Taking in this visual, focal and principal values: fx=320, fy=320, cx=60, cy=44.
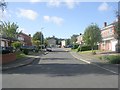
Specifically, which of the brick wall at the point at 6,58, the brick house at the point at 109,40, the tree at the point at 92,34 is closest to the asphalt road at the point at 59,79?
the brick wall at the point at 6,58

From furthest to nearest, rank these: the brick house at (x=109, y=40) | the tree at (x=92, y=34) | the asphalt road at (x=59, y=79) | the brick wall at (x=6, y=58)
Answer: the brick house at (x=109, y=40) → the tree at (x=92, y=34) → the brick wall at (x=6, y=58) → the asphalt road at (x=59, y=79)

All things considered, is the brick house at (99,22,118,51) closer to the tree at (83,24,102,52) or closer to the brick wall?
the tree at (83,24,102,52)

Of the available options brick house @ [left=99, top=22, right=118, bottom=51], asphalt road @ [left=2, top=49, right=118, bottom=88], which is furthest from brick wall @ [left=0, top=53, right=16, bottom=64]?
brick house @ [left=99, top=22, right=118, bottom=51]

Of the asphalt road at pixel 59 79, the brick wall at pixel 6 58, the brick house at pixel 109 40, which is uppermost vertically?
the brick house at pixel 109 40

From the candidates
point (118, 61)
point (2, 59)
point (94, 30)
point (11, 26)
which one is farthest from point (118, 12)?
point (11, 26)

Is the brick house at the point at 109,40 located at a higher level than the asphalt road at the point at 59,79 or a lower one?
higher

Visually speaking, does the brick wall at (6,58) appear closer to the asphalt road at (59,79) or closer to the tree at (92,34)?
the asphalt road at (59,79)

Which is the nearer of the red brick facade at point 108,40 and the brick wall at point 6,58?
the brick wall at point 6,58

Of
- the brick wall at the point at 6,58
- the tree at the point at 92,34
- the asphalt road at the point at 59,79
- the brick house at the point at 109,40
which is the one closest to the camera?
the asphalt road at the point at 59,79

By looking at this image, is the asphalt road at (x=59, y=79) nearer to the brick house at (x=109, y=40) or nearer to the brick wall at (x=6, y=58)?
the brick wall at (x=6, y=58)

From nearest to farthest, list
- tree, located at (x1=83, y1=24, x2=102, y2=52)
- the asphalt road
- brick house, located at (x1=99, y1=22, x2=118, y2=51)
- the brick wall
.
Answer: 1. the asphalt road
2. the brick wall
3. tree, located at (x1=83, y1=24, x2=102, y2=52)
4. brick house, located at (x1=99, y1=22, x2=118, y2=51)

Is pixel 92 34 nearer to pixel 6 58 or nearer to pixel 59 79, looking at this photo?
pixel 6 58

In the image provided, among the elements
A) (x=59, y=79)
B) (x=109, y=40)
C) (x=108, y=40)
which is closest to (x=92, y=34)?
(x=109, y=40)

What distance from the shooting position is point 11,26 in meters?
75.2
